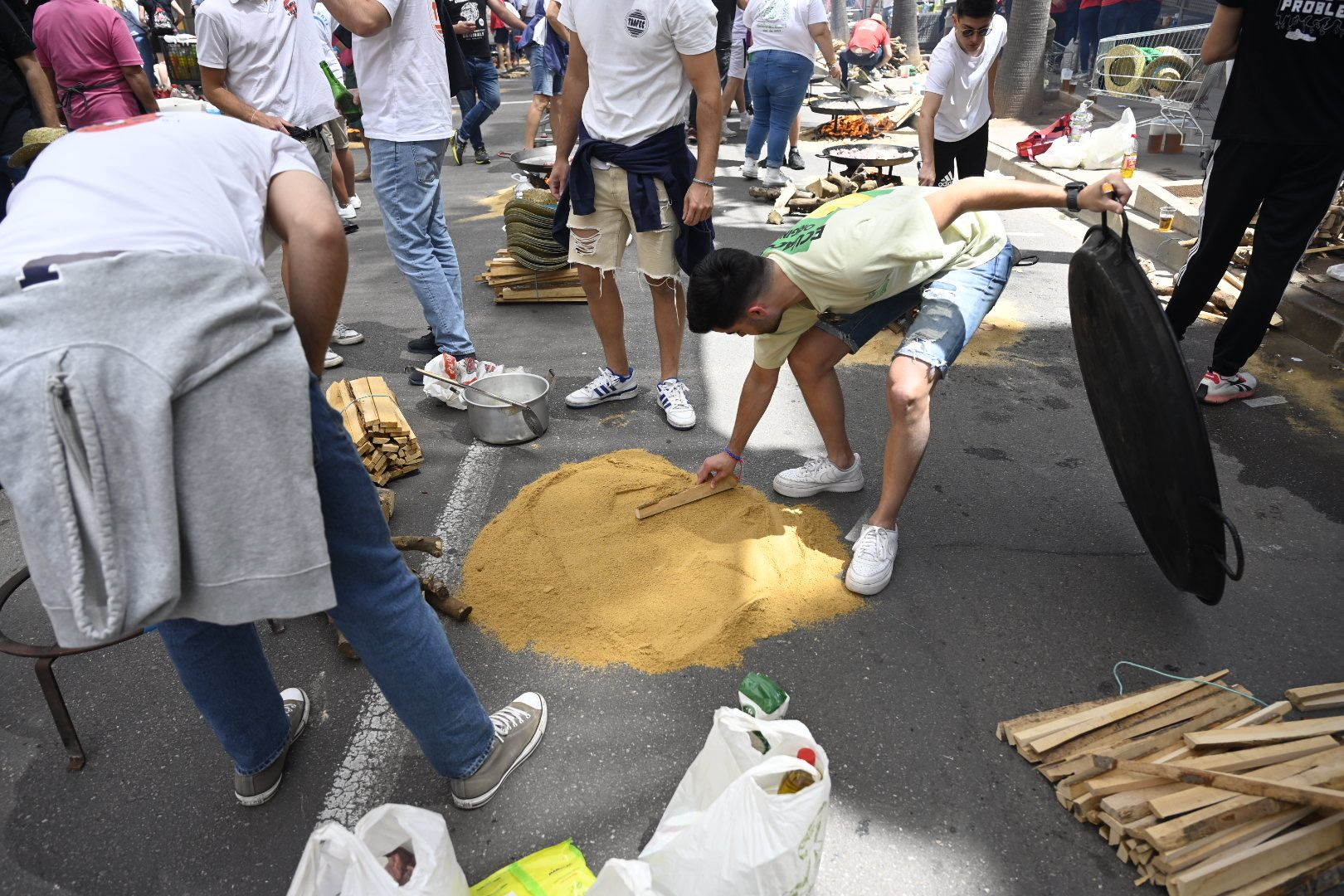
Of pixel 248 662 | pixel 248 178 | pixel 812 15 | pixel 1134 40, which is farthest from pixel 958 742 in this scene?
pixel 1134 40

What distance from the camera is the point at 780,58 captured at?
761cm

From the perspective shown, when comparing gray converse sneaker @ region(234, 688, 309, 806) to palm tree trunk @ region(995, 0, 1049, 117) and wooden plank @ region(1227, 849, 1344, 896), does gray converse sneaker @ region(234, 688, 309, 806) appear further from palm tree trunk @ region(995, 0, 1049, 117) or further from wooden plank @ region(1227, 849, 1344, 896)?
palm tree trunk @ region(995, 0, 1049, 117)

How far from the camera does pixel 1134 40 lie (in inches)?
343

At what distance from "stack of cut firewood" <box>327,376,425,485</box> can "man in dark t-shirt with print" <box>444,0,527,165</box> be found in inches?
170

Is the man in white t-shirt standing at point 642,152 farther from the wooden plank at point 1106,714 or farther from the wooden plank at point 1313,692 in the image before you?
the wooden plank at point 1313,692

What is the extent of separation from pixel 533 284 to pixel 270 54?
6.41ft

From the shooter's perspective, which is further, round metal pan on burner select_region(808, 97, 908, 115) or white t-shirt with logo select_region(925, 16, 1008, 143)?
round metal pan on burner select_region(808, 97, 908, 115)

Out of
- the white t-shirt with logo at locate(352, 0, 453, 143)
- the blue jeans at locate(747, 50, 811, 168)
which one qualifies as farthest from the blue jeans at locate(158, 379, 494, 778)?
the blue jeans at locate(747, 50, 811, 168)

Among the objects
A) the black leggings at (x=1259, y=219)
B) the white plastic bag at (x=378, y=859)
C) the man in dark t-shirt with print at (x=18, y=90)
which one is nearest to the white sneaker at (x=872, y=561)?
the white plastic bag at (x=378, y=859)

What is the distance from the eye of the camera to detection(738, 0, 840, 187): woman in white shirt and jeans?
743 cm

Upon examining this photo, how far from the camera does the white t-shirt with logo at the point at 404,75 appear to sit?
3721mm

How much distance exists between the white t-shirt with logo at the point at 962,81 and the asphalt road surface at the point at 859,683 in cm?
238

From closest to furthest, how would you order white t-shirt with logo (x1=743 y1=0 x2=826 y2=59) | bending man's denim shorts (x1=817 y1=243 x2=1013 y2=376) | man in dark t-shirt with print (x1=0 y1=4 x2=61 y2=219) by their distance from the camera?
bending man's denim shorts (x1=817 y1=243 x2=1013 y2=376)
man in dark t-shirt with print (x1=0 y1=4 x2=61 y2=219)
white t-shirt with logo (x1=743 y1=0 x2=826 y2=59)

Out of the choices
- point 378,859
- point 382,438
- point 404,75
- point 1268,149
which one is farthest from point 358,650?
point 1268,149
